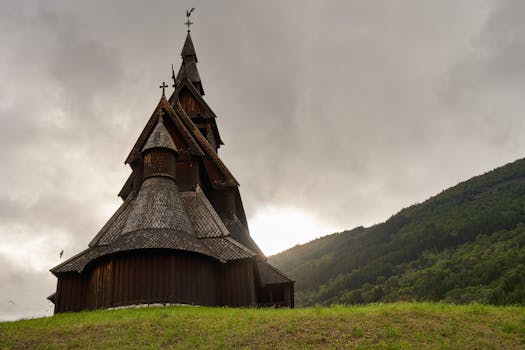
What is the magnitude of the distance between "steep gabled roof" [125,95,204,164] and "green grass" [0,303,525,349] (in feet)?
45.2

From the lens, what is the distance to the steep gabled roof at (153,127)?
1208 inches

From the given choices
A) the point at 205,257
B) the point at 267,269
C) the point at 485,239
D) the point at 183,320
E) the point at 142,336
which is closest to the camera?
the point at 142,336

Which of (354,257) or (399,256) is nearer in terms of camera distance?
(399,256)

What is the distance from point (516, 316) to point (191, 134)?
22.3 metres

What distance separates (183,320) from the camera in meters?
17.1

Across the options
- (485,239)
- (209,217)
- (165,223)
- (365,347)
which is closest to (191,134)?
(209,217)

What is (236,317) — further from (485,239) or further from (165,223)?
(485,239)

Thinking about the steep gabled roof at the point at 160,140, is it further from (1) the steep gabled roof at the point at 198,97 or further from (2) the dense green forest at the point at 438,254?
(2) the dense green forest at the point at 438,254

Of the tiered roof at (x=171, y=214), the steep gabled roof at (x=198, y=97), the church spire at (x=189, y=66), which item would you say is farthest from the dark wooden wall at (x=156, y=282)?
the church spire at (x=189, y=66)

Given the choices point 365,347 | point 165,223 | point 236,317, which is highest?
point 165,223

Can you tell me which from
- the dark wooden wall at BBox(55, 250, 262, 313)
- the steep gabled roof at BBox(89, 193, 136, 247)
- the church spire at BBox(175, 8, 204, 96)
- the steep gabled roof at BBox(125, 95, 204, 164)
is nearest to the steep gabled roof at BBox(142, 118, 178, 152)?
the steep gabled roof at BBox(125, 95, 204, 164)

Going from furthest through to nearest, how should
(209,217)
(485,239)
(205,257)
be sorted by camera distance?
(485,239) → (209,217) → (205,257)

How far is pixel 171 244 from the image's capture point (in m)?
22.8

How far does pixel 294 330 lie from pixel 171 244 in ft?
30.1
